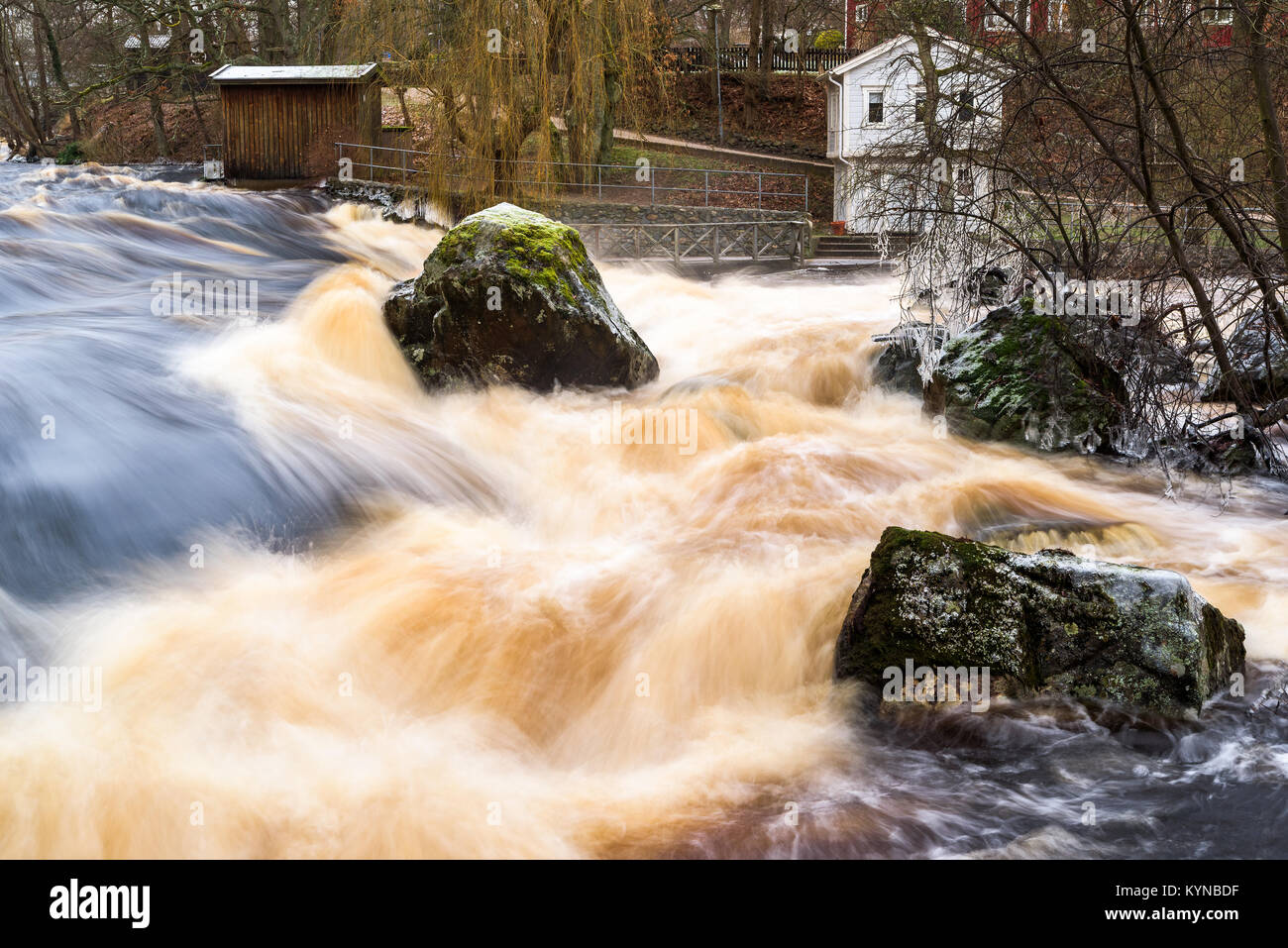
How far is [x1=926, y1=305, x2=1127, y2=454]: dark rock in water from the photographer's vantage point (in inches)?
407

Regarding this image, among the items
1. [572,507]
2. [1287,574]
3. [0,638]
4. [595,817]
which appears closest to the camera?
[595,817]

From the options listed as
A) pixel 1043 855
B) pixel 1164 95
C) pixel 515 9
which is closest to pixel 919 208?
pixel 1164 95

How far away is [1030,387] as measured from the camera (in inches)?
417

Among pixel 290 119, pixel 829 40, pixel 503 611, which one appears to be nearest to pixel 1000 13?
pixel 503 611

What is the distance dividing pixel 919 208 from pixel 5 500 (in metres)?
6.96

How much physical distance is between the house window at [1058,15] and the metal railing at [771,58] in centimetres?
3110

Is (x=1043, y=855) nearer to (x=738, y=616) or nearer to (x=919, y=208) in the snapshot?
(x=738, y=616)

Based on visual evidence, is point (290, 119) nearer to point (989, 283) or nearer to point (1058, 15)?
point (989, 283)

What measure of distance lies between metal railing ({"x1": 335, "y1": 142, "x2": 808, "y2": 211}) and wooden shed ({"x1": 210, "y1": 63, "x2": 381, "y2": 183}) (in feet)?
1.45

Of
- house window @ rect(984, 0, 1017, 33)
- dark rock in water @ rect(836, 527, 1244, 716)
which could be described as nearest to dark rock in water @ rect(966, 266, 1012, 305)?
house window @ rect(984, 0, 1017, 33)

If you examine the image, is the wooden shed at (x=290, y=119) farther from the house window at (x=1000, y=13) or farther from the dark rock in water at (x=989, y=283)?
the house window at (x=1000, y=13)

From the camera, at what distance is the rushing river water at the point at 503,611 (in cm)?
505

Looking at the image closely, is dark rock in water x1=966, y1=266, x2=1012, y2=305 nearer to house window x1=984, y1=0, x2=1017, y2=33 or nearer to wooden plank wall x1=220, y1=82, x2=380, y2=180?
house window x1=984, y1=0, x2=1017, y2=33

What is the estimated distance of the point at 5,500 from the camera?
6.78 metres
